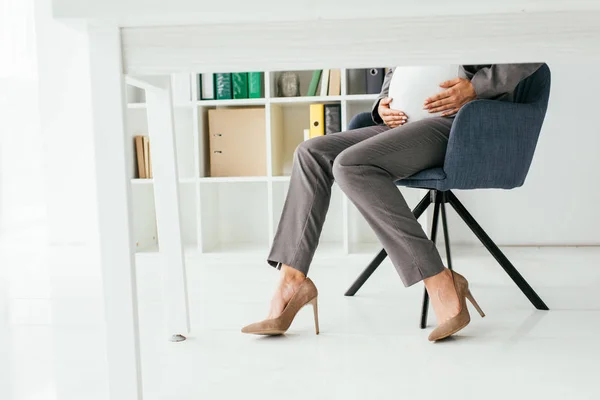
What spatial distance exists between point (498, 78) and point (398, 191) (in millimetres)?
376

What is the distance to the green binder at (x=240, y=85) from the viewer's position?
2924 mm

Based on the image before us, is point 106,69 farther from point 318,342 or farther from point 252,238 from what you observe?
point 252,238

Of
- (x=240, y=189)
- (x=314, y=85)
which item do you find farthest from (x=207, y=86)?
(x=240, y=189)

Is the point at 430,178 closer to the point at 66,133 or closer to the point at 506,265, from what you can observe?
the point at 506,265

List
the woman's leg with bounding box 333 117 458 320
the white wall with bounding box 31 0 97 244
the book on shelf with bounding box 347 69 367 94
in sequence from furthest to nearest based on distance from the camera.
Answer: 1. the book on shelf with bounding box 347 69 367 94
2. the white wall with bounding box 31 0 97 244
3. the woman's leg with bounding box 333 117 458 320

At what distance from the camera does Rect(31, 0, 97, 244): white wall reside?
2.40 metres

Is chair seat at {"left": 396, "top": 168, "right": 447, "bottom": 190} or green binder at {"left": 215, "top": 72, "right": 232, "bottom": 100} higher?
green binder at {"left": 215, "top": 72, "right": 232, "bottom": 100}

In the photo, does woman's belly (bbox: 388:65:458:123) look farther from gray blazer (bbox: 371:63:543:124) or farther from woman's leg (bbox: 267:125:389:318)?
woman's leg (bbox: 267:125:389:318)

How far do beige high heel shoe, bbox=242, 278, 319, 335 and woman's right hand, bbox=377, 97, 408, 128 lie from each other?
1.74ft

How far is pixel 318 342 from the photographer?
151 centimetres

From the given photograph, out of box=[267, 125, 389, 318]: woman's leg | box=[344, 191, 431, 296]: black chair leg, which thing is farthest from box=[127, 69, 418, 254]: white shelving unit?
box=[267, 125, 389, 318]: woman's leg

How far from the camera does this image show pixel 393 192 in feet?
4.98

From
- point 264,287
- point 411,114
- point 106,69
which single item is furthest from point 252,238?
Result: point 106,69
